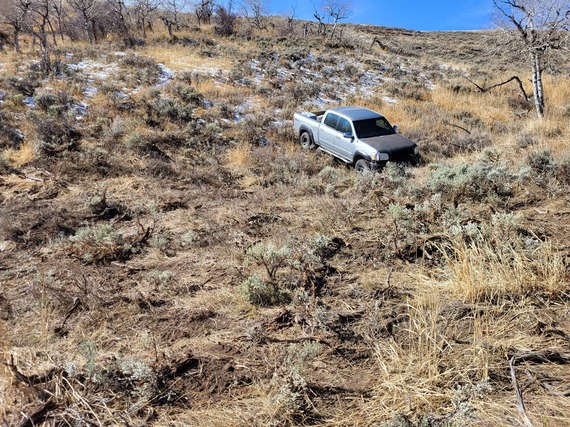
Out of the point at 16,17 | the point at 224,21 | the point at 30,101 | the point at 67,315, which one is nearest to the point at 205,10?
the point at 224,21

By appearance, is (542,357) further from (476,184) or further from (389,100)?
(389,100)

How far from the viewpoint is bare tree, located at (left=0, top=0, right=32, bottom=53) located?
20284mm

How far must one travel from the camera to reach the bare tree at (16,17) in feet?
66.5

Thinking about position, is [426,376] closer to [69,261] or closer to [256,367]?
[256,367]

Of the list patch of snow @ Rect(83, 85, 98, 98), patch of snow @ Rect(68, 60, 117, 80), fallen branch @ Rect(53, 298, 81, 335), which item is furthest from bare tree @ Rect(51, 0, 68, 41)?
fallen branch @ Rect(53, 298, 81, 335)

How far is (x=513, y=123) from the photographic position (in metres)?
13.6

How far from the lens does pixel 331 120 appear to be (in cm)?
1058

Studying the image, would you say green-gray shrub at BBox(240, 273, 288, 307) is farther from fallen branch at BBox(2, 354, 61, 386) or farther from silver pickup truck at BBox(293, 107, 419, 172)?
silver pickup truck at BBox(293, 107, 419, 172)

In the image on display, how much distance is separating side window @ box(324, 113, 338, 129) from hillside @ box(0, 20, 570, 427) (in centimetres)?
110

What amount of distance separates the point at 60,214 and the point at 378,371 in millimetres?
6080

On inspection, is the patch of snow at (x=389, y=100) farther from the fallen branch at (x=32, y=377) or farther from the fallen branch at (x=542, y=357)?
the fallen branch at (x=32, y=377)

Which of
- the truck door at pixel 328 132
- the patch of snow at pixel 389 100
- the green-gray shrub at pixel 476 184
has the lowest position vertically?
the green-gray shrub at pixel 476 184

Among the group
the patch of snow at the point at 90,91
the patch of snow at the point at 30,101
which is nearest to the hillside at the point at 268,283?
the patch of snow at the point at 30,101

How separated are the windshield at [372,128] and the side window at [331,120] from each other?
0.76 m
